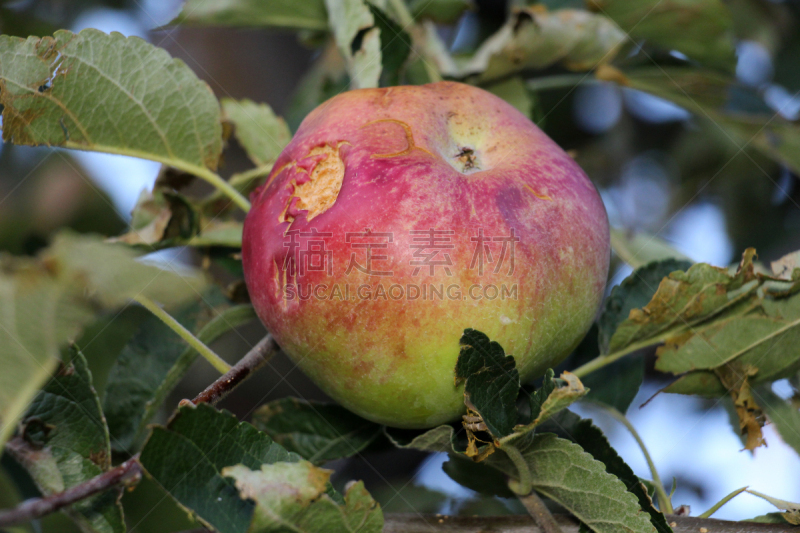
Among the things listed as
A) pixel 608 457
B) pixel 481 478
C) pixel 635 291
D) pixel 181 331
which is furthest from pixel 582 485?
pixel 181 331

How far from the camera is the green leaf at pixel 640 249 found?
103 centimetres

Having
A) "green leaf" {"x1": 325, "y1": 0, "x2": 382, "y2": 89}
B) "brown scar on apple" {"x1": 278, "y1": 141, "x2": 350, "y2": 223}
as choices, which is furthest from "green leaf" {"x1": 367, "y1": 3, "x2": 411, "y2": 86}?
"brown scar on apple" {"x1": 278, "y1": 141, "x2": 350, "y2": 223}

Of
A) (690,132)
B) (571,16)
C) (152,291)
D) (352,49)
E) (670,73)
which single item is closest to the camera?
(152,291)

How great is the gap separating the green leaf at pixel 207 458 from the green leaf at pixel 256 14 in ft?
2.36

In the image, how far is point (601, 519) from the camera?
594 millimetres

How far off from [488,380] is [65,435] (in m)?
0.46

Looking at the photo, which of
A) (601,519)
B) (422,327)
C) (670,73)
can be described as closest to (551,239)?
(422,327)

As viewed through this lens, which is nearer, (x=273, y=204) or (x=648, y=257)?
(x=273, y=204)

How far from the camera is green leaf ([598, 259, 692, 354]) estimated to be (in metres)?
0.80

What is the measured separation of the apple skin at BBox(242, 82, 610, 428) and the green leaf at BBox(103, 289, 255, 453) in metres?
0.18

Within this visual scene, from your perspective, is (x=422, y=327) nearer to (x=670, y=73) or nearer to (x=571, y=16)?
(x=571, y=16)

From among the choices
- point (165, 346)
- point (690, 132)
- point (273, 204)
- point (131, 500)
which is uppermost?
point (273, 204)

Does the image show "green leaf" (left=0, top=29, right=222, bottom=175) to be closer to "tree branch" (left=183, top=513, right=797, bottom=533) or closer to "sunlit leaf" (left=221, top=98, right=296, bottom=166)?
"sunlit leaf" (left=221, top=98, right=296, bottom=166)

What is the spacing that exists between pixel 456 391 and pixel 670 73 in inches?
33.4
